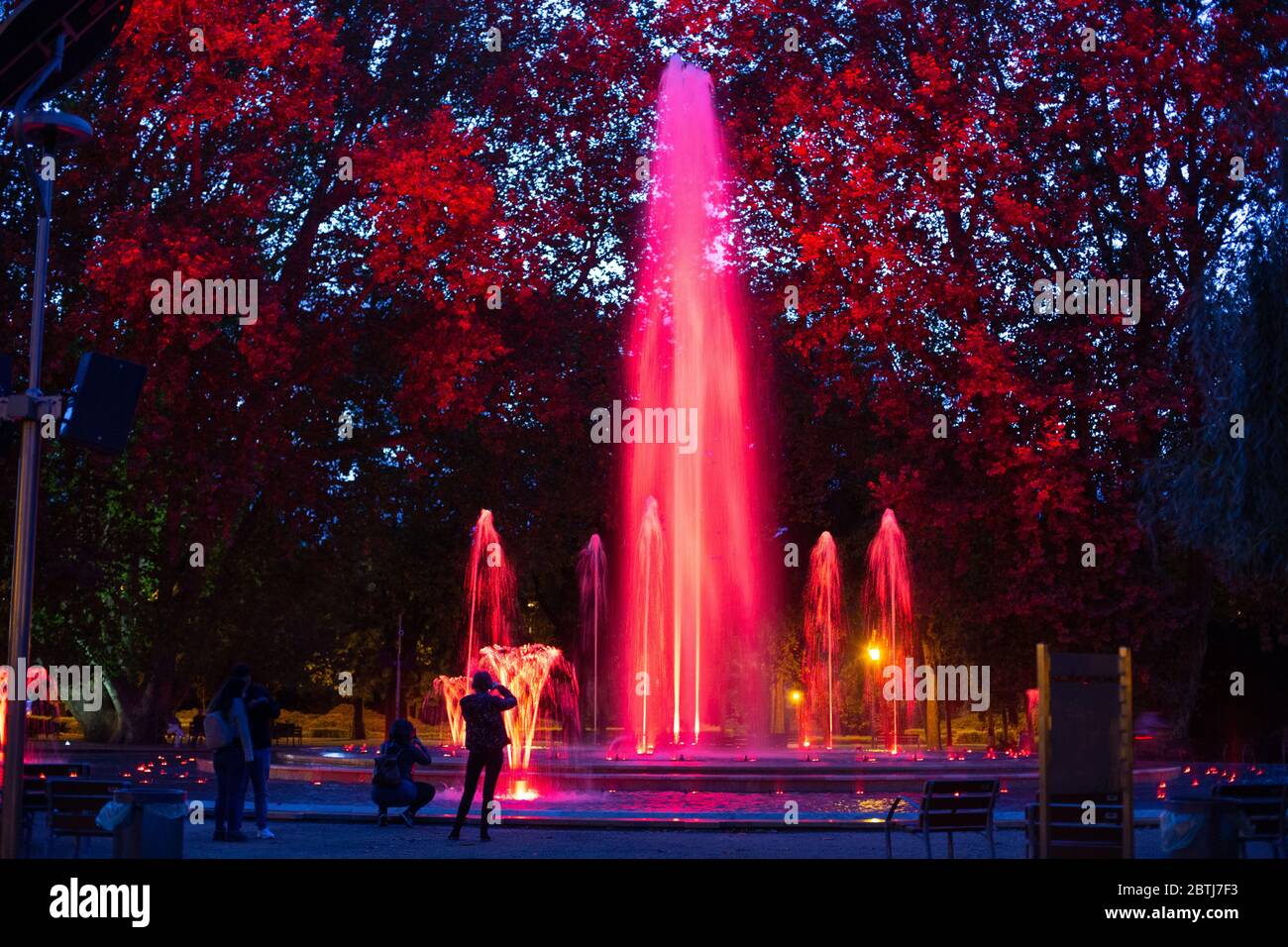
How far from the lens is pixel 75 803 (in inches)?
582

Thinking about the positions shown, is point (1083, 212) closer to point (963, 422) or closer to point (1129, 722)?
point (963, 422)

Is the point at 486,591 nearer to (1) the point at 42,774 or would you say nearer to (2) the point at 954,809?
(1) the point at 42,774

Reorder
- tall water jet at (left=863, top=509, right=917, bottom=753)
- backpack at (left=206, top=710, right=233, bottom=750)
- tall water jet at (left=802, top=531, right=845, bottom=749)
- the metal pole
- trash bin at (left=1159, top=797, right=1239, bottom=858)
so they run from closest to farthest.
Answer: the metal pole < trash bin at (left=1159, top=797, right=1239, bottom=858) < backpack at (left=206, top=710, right=233, bottom=750) < tall water jet at (left=863, top=509, right=917, bottom=753) < tall water jet at (left=802, top=531, right=845, bottom=749)

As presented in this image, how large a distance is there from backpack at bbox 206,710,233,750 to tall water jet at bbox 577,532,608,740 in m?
20.7

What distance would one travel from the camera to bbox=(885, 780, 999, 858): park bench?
608 inches

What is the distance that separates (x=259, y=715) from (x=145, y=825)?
746 cm

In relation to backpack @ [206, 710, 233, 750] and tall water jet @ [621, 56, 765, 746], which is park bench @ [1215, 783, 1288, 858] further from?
tall water jet @ [621, 56, 765, 746]

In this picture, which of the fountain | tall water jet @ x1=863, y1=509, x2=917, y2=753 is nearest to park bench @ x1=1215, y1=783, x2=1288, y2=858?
the fountain

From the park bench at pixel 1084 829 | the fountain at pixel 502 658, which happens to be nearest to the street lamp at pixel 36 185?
Result: the park bench at pixel 1084 829

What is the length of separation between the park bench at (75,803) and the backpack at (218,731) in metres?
2.67

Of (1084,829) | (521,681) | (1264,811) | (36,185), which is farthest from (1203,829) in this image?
(521,681)

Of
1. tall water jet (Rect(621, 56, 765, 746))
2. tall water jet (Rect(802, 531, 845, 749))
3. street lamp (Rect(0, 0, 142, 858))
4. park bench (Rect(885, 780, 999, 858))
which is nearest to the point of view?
street lamp (Rect(0, 0, 142, 858))

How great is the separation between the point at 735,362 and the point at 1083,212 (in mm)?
7609

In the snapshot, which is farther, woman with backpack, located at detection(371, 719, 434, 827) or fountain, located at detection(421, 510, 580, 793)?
fountain, located at detection(421, 510, 580, 793)
